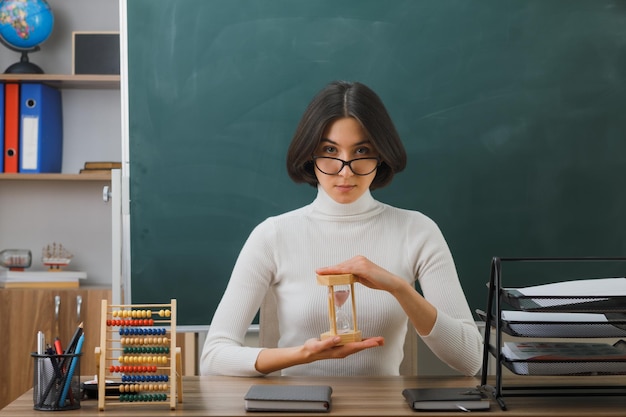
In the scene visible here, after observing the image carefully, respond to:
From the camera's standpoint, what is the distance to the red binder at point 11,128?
10.9ft

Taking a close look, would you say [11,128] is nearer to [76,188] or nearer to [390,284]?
[76,188]

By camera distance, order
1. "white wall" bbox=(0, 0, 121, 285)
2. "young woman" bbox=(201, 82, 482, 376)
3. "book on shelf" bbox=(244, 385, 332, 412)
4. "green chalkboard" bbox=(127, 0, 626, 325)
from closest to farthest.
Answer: "book on shelf" bbox=(244, 385, 332, 412)
"young woman" bbox=(201, 82, 482, 376)
"green chalkboard" bbox=(127, 0, 626, 325)
"white wall" bbox=(0, 0, 121, 285)

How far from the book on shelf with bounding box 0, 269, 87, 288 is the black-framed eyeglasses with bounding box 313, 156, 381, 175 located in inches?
63.1

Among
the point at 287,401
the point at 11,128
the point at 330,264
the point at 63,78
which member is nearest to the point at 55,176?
the point at 11,128

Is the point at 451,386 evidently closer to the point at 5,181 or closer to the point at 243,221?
the point at 243,221

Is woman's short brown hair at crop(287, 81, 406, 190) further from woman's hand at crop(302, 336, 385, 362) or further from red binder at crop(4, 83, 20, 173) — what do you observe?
red binder at crop(4, 83, 20, 173)

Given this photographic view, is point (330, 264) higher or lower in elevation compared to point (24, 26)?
lower

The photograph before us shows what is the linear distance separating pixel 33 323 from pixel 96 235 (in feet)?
1.80

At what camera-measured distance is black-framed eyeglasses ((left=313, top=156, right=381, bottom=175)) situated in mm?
2027

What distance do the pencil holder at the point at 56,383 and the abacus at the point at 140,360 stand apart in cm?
6

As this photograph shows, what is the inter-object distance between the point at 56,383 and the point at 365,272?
62 cm

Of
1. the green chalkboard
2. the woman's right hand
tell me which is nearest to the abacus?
the woman's right hand

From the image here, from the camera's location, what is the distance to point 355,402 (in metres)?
1.49

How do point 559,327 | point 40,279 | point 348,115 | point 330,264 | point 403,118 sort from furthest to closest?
point 40,279, point 403,118, point 330,264, point 348,115, point 559,327
